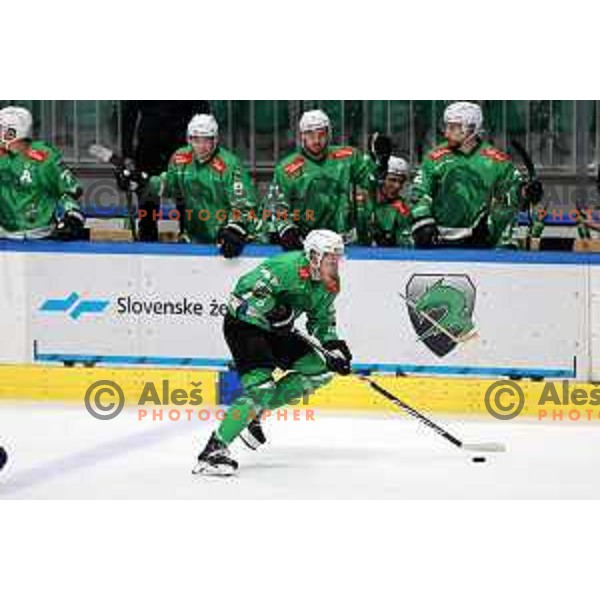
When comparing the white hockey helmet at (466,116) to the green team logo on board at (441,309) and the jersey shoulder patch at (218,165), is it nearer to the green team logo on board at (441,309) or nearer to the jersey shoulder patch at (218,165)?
the green team logo on board at (441,309)

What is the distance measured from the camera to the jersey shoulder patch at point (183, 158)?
32.5 ft

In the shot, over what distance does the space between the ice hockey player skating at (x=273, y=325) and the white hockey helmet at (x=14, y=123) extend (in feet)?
10.3

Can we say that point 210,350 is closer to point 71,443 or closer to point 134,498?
point 71,443

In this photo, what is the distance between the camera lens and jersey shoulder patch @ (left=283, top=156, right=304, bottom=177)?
31.6 ft

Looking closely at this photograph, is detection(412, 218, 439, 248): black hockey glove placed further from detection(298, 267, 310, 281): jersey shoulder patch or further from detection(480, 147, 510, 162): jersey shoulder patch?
detection(298, 267, 310, 281): jersey shoulder patch

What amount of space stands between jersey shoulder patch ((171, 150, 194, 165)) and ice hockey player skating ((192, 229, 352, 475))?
8.54 ft

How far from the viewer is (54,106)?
14000mm

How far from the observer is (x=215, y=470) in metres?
7.40

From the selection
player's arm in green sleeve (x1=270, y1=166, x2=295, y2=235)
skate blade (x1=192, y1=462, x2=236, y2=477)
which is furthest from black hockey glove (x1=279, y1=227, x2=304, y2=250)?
skate blade (x1=192, y1=462, x2=236, y2=477)

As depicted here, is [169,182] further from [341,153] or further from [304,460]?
[304,460]

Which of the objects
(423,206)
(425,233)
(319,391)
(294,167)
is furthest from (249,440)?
(294,167)

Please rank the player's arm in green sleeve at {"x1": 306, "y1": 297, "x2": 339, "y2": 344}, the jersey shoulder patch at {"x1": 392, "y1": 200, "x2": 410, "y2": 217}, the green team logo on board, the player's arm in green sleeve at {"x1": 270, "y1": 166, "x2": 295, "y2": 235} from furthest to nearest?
the jersey shoulder patch at {"x1": 392, "y1": 200, "x2": 410, "y2": 217} → the player's arm in green sleeve at {"x1": 270, "y1": 166, "x2": 295, "y2": 235} → the green team logo on board → the player's arm in green sleeve at {"x1": 306, "y1": 297, "x2": 339, "y2": 344}

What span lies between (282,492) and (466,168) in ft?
9.81

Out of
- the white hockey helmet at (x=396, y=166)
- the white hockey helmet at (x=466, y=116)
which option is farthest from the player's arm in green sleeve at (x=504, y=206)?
the white hockey helmet at (x=396, y=166)
